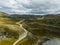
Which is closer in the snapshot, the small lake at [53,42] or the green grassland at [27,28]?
the green grassland at [27,28]

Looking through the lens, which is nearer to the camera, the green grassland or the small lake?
the green grassland

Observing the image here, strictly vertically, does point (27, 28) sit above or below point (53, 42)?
above

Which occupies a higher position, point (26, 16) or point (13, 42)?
point (26, 16)

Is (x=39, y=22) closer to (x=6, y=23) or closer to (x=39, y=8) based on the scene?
(x=39, y=8)

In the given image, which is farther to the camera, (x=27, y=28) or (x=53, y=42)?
(x=53, y=42)

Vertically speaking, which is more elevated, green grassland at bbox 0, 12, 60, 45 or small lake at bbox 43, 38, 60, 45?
green grassland at bbox 0, 12, 60, 45

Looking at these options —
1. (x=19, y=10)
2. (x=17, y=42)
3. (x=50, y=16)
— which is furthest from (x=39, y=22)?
(x=17, y=42)

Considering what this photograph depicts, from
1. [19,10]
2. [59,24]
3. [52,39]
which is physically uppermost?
[19,10]

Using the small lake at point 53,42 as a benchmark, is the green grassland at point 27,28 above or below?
above

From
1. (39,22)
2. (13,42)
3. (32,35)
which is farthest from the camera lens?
(39,22)

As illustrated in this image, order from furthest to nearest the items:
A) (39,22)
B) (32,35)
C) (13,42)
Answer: (39,22), (32,35), (13,42)

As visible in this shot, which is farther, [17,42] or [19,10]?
[19,10]
